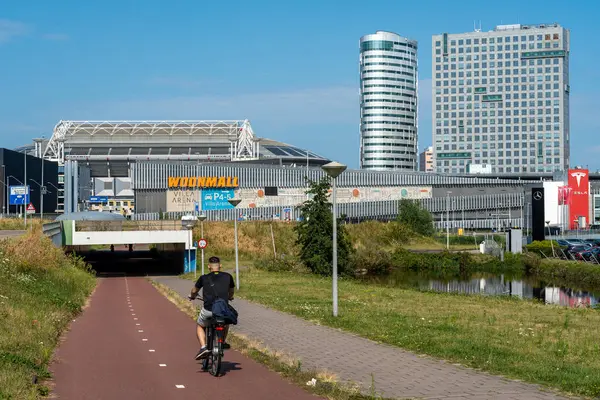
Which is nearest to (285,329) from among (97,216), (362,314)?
(362,314)

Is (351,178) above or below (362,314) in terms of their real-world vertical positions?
above

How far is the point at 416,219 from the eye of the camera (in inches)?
3789

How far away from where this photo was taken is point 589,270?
5541 cm

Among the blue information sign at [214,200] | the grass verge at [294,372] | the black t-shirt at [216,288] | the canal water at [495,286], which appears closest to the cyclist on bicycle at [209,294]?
the black t-shirt at [216,288]

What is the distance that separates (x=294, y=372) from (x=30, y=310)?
891cm

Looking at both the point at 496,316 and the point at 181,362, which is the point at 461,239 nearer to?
the point at 496,316

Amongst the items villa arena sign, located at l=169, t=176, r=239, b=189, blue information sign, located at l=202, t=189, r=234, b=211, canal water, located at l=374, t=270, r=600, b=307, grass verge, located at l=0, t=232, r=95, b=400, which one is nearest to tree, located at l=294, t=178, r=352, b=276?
canal water, located at l=374, t=270, r=600, b=307

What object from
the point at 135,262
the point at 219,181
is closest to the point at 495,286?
the point at 135,262

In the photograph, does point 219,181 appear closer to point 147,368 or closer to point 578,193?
point 578,193

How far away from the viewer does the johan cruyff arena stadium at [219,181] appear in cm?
10669

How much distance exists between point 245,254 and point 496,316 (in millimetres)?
47875

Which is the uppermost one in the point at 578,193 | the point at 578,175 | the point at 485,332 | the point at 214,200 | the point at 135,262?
the point at 578,175

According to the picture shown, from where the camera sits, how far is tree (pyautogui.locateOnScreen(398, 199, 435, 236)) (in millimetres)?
95562

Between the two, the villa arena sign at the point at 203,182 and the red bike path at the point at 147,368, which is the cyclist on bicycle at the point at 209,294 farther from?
the villa arena sign at the point at 203,182
